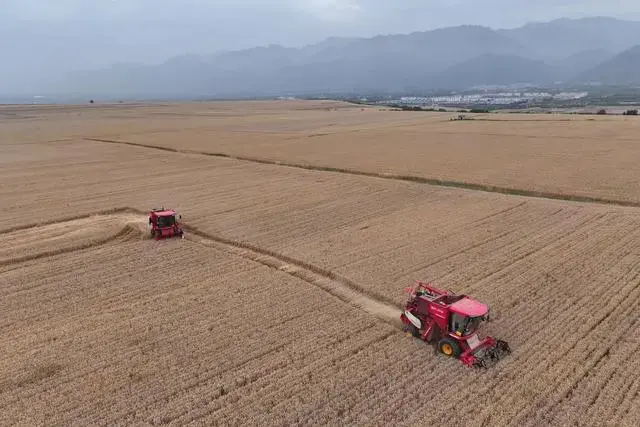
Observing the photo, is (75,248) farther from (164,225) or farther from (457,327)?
(457,327)

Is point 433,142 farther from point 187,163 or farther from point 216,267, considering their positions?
point 216,267

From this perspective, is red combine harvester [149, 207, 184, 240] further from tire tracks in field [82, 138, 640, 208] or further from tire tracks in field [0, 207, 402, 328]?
tire tracks in field [82, 138, 640, 208]

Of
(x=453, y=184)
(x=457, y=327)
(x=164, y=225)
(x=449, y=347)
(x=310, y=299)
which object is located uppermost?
(x=164, y=225)

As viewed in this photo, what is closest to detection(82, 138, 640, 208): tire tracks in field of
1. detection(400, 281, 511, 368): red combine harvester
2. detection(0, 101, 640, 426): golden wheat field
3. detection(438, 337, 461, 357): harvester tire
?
detection(0, 101, 640, 426): golden wheat field

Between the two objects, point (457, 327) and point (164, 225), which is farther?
point (164, 225)

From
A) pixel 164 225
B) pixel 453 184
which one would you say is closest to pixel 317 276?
pixel 164 225

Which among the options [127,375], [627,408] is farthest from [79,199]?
[627,408]

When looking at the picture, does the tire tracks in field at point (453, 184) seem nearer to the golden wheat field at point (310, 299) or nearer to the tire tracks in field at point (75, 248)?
the golden wheat field at point (310, 299)
